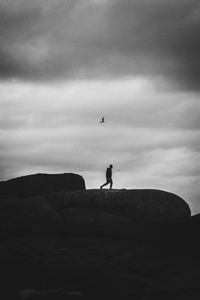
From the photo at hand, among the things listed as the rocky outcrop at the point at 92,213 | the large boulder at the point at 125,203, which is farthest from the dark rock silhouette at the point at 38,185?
the large boulder at the point at 125,203

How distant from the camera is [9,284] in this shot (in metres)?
17.2

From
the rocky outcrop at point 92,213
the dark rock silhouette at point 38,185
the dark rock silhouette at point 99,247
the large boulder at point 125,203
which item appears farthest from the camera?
the dark rock silhouette at point 38,185

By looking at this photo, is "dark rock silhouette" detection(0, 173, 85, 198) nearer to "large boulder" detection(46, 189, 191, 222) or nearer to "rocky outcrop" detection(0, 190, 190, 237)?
"rocky outcrop" detection(0, 190, 190, 237)

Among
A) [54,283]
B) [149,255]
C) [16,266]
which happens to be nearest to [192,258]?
[149,255]

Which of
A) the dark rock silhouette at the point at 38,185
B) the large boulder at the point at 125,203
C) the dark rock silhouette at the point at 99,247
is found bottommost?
the dark rock silhouette at the point at 99,247

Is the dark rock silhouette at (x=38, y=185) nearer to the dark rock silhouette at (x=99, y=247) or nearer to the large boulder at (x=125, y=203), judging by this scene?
the dark rock silhouette at (x=99, y=247)

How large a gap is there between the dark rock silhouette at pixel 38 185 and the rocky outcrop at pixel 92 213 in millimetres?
4943

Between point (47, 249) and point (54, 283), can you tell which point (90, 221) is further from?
point (54, 283)

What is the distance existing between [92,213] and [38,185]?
8132 millimetres

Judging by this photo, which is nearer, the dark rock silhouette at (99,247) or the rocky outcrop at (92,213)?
the dark rock silhouette at (99,247)

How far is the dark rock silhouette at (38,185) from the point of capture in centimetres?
3372

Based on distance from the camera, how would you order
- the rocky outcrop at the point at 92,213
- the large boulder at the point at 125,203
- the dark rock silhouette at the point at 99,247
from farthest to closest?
the large boulder at the point at 125,203
the rocky outcrop at the point at 92,213
the dark rock silhouette at the point at 99,247

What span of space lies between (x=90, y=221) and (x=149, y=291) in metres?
11.3

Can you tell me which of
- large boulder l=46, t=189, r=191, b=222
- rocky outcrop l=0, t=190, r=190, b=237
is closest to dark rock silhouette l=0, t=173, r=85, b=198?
rocky outcrop l=0, t=190, r=190, b=237
